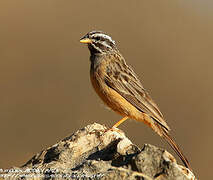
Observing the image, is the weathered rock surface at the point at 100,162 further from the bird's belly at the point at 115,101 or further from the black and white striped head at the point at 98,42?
the black and white striped head at the point at 98,42

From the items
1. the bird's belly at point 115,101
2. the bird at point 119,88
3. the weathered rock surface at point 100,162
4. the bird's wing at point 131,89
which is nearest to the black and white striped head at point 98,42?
the bird at point 119,88

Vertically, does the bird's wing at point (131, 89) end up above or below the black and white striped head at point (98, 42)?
below

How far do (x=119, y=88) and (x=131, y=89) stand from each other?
8.8 inches

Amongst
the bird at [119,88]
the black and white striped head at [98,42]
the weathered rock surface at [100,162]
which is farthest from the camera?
the black and white striped head at [98,42]

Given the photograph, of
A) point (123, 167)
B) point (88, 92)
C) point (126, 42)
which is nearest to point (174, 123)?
point (88, 92)

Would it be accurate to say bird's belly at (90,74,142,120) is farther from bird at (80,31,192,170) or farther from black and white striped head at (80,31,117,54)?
black and white striped head at (80,31,117,54)

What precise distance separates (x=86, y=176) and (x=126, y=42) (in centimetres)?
1893

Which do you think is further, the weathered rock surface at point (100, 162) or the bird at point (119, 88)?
the bird at point (119, 88)

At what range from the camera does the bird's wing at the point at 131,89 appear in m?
9.53

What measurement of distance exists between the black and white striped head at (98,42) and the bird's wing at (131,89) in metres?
0.36

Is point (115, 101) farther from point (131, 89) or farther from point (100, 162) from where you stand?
point (100, 162)

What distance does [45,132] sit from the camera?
682 inches

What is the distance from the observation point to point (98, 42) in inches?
407

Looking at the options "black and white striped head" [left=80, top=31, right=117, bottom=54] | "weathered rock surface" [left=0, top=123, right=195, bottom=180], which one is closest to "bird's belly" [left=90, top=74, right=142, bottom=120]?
"black and white striped head" [left=80, top=31, right=117, bottom=54]
